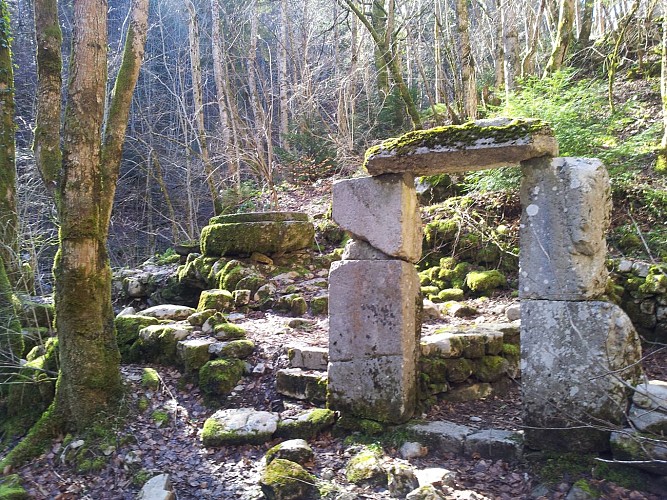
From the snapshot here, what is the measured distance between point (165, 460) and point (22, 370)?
7.62 ft

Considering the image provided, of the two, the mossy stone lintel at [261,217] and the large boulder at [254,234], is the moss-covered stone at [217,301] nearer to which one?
the large boulder at [254,234]

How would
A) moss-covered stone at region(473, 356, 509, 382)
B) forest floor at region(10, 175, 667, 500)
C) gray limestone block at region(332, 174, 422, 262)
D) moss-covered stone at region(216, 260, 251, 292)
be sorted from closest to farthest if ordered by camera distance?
forest floor at region(10, 175, 667, 500) → gray limestone block at region(332, 174, 422, 262) → moss-covered stone at region(473, 356, 509, 382) → moss-covered stone at region(216, 260, 251, 292)

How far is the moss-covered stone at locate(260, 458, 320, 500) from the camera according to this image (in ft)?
12.6

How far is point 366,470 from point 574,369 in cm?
183

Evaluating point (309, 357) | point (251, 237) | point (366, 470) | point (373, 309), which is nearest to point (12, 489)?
point (366, 470)

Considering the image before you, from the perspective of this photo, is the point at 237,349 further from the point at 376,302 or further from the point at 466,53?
the point at 466,53

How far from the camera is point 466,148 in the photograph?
4254mm

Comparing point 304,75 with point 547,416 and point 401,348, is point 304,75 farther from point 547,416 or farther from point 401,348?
point 547,416

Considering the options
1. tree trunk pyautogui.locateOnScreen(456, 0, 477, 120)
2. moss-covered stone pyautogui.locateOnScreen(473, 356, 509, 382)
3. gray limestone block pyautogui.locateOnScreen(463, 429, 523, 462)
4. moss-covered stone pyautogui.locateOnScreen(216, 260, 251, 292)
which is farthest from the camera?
tree trunk pyautogui.locateOnScreen(456, 0, 477, 120)

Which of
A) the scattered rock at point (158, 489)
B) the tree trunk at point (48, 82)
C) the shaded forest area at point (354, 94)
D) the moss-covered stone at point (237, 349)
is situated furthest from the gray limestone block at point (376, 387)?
the tree trunk at point (48, 82)

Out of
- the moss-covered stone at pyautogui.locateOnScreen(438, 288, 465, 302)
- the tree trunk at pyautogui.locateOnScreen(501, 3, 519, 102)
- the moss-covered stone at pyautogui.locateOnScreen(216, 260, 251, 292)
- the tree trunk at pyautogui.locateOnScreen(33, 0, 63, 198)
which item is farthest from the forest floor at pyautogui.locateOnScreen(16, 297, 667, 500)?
the tree trunk at pyautogui.locateOnScreen(501, 3, 519, 102)

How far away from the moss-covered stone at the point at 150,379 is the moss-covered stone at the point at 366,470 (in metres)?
2.57

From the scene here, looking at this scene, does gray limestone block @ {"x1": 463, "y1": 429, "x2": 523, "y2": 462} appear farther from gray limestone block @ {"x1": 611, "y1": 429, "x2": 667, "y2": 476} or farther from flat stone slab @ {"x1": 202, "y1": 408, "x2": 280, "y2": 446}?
flat stone slab @ {"x1": 202, "y1": 408, "x2": 280, "y2": 446}

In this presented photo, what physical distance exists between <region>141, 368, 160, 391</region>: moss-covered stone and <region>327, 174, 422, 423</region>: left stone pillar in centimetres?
210
